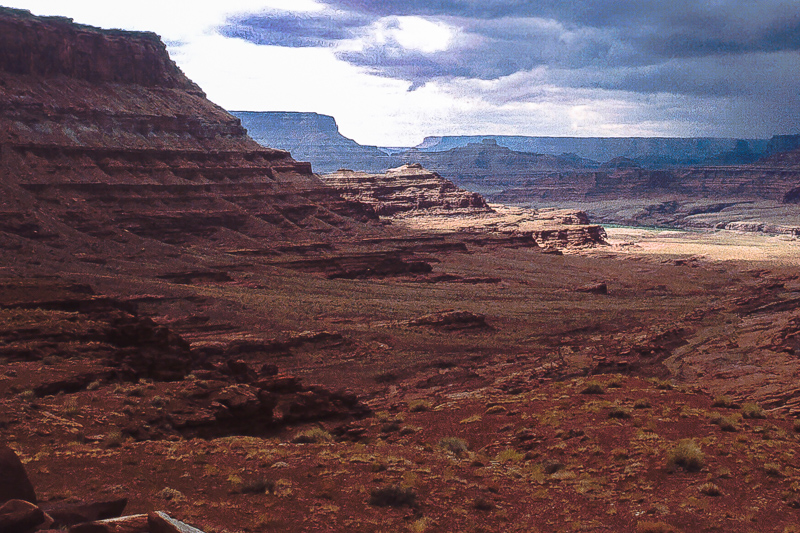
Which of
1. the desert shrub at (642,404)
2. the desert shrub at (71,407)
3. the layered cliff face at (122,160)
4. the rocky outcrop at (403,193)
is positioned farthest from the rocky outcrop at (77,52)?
the desert shrub at (642,404)

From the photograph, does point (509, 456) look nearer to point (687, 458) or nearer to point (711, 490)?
point (687, 458)

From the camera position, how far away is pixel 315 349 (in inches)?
1804

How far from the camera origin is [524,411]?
19719 mm

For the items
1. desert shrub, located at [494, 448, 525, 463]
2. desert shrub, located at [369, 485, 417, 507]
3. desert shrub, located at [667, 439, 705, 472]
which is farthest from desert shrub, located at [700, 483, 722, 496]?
desert shrub, located at [369, 485, 417, 507]

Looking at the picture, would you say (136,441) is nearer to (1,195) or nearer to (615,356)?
(615,356)

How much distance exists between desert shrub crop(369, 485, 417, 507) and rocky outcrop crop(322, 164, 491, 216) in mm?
139643

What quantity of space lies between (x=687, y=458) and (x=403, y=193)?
154078mm

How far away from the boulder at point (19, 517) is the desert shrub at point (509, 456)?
971cm

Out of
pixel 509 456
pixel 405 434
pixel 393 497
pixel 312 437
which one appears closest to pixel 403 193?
pixel 405 434

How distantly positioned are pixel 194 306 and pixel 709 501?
155 ft

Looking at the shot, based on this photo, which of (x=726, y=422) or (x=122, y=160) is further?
(x=122, y=160)

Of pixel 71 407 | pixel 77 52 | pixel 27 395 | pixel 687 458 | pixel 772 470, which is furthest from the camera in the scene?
pixel 77 52

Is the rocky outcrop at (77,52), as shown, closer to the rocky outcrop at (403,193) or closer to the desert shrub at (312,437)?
the rocky outcrop at (403,193)

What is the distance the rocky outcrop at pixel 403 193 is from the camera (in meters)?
159
